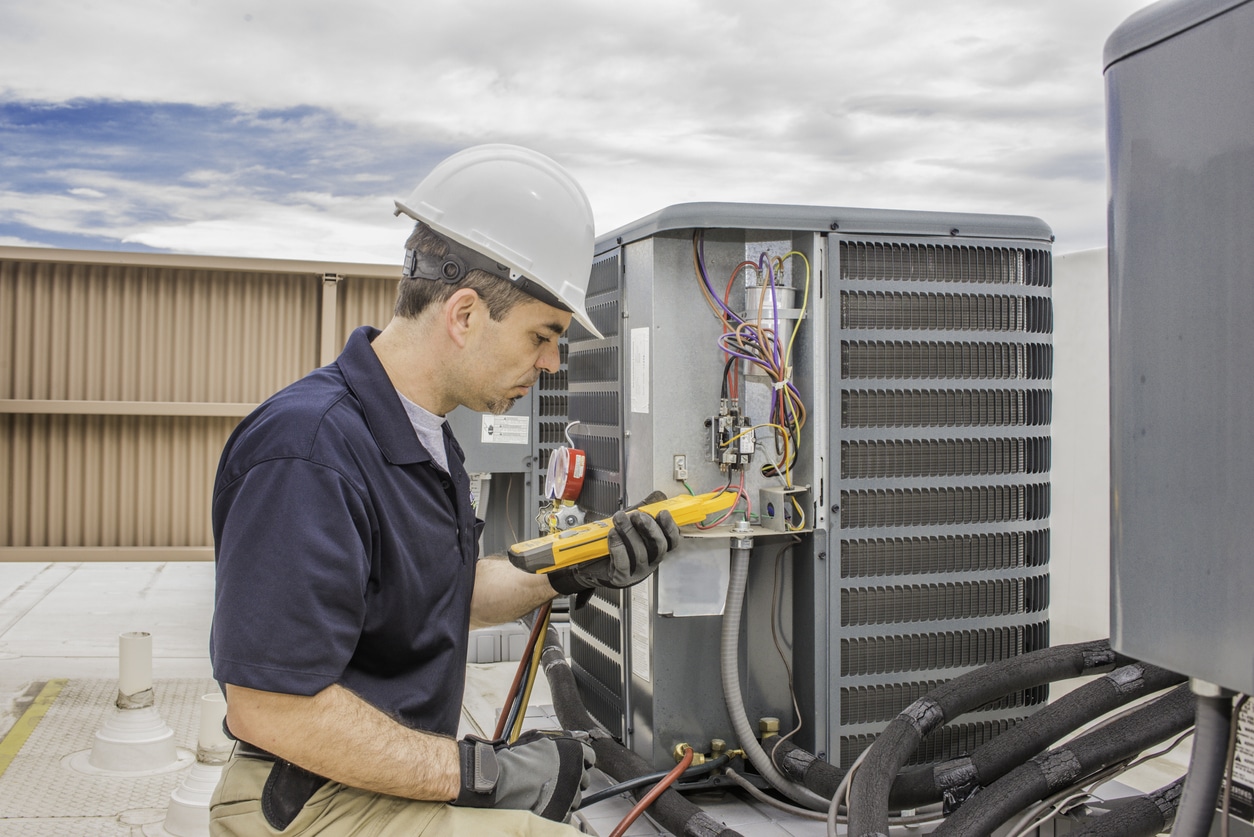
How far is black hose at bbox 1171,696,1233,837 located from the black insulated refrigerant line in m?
1.06

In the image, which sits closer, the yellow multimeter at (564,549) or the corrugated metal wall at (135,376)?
the yellow multimeter at (564,549)

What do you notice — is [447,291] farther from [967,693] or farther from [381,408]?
[967,693]

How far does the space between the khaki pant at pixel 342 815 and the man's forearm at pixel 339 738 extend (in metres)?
0.05

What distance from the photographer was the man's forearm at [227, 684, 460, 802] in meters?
1.44

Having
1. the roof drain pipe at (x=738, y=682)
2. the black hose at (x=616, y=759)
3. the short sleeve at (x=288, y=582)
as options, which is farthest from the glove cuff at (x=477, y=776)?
the roof drain pipe at (x=738, y=682)

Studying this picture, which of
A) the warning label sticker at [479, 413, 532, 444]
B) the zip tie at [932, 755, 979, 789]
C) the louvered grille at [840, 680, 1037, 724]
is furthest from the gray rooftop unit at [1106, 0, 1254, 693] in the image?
the warning label sticker at [479, 413, 532, 444]

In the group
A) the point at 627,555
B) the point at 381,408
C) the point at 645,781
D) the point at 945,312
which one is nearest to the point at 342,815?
the point at 381,408

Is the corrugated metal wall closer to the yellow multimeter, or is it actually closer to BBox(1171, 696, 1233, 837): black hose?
the yellow multimeter

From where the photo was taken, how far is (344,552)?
57.8 inches

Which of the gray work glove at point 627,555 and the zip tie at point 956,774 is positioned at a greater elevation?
the gray work glove at point 627,555

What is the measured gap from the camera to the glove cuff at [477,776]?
1628 millimetres

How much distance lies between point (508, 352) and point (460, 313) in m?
0.11

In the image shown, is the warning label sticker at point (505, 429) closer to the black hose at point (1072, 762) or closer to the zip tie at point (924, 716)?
the zip tie at point (924, 716)

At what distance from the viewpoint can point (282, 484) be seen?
1466 millimetres
